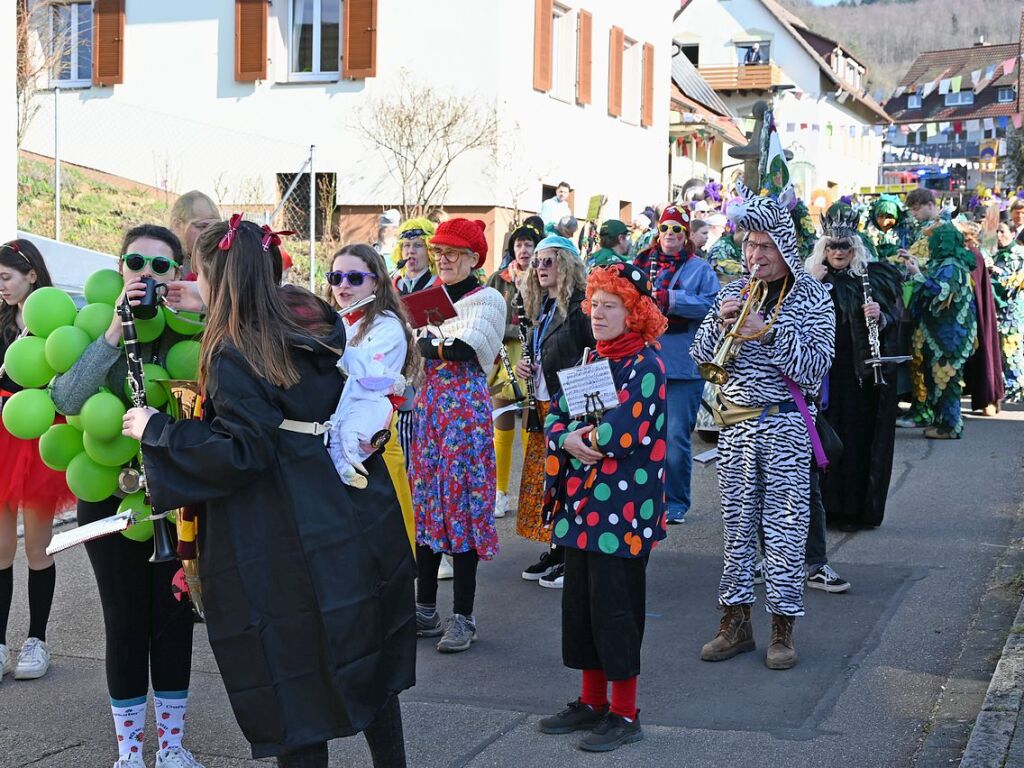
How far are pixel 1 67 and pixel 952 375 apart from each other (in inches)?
344

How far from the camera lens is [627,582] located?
497 centimetres

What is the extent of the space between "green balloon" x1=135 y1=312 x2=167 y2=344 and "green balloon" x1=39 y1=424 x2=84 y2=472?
0.42 m

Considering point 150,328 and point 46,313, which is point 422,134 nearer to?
point 46,313

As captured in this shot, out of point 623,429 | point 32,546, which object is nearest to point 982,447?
point 623,429

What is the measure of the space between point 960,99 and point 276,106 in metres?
99.2

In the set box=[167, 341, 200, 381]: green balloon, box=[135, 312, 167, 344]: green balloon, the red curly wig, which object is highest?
the red curly wig

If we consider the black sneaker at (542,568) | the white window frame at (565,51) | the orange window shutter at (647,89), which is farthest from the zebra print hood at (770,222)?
the orange window shutter at (647,89)

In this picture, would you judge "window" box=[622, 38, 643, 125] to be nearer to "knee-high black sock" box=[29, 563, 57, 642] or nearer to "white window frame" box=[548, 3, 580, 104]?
"white window frame" box=[548, 3, 580, 104]

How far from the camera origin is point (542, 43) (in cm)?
2220

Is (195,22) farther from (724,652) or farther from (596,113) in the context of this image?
(724,652)

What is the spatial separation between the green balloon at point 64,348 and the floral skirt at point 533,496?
10.2 ft

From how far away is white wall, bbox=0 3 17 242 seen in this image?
10586 mm

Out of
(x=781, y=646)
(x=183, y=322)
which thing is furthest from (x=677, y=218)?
(x=183, y=322)

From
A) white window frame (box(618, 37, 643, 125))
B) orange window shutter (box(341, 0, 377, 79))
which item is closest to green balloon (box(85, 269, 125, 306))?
orange window shutter (box(341, 0, 377, 79))
